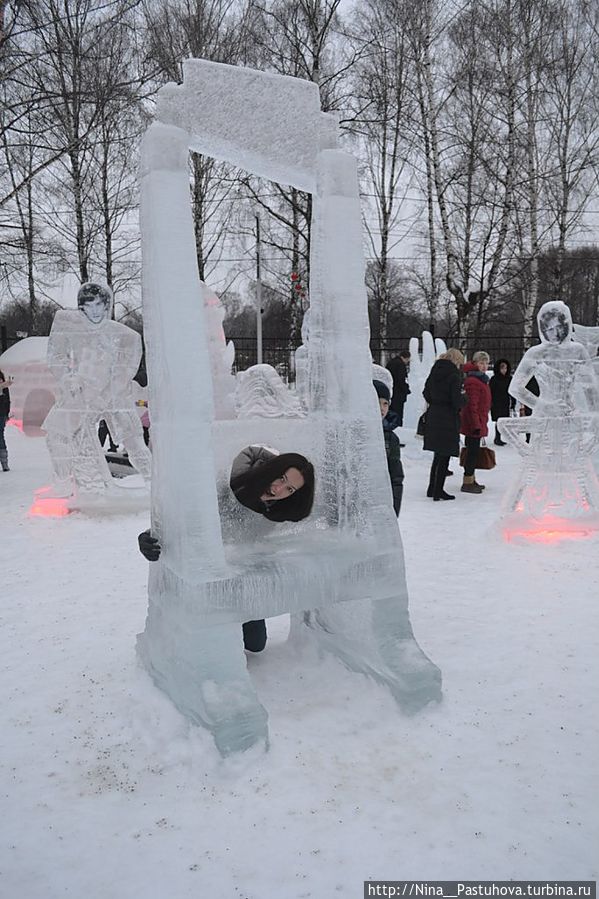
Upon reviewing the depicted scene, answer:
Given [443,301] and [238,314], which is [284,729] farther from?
[238,314]

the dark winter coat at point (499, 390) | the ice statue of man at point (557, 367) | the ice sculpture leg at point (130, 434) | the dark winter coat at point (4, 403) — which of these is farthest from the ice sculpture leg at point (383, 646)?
the dark winter coat at point (499, 390)

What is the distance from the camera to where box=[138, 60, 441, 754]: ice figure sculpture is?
280 centimetres

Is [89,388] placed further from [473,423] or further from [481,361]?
[481,361]

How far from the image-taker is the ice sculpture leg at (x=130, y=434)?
694 centimetres

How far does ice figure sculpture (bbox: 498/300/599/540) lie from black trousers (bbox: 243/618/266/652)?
293 centimetres

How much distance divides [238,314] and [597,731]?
2564 cm

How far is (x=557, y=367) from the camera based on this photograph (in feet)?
18.4

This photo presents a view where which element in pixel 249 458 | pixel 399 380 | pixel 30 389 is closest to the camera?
pixel 249 458

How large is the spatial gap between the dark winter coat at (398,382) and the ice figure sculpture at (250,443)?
26.8 feet

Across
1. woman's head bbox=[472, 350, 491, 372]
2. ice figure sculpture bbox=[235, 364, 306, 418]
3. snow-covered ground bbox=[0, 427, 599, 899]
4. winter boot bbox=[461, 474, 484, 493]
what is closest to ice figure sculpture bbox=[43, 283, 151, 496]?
ice figure sculpture bbox=[235, 364, 306, 418]

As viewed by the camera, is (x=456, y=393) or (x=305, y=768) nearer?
(x=305, y=768)

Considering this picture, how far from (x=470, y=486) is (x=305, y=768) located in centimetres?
568

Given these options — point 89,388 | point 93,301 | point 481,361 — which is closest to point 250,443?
point 89,388

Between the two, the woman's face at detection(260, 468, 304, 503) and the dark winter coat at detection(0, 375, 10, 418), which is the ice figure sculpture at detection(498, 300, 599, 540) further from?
the dark winter coat at detection(0, 375, 10, 418)
